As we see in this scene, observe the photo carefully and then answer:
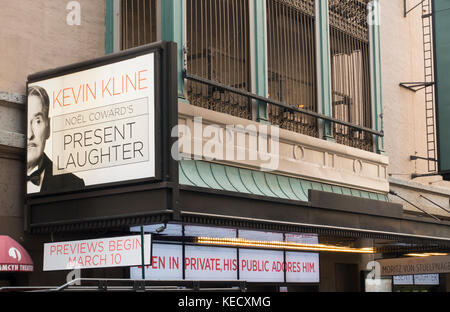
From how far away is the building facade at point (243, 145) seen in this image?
13406 mm

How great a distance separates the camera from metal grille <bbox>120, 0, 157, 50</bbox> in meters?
15.0

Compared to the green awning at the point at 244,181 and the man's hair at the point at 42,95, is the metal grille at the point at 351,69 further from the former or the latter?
the man's hair at the point at 42,95

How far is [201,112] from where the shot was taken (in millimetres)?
14281

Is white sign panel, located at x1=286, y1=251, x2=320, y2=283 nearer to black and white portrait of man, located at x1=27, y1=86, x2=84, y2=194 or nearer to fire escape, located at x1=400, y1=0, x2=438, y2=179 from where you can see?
fire escape, located at x1=400, y1=0, x2=438, y2=179

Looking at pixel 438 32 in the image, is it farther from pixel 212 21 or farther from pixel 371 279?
pixel 212 21

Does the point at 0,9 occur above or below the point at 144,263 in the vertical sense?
above

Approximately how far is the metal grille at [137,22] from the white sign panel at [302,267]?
21.9 feet

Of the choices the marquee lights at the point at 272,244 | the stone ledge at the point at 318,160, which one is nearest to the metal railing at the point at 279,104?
the stone ledge at the point at 318,160

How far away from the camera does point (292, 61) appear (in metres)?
17.4

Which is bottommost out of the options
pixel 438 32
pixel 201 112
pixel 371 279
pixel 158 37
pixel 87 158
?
pixel 371 279

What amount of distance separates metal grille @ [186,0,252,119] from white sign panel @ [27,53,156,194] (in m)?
2.10

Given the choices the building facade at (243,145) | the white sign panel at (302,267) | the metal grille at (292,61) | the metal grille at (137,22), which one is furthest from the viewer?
the white sign panel at (302,267)
